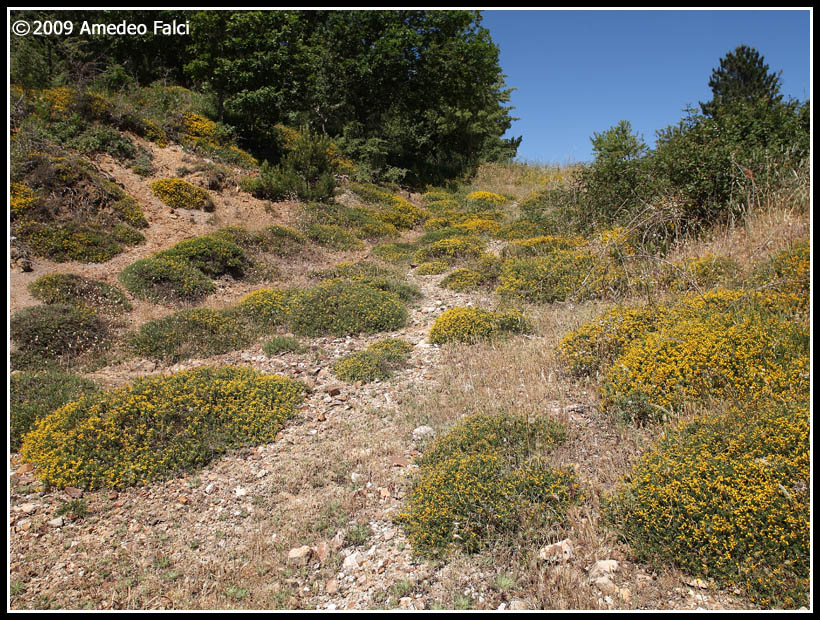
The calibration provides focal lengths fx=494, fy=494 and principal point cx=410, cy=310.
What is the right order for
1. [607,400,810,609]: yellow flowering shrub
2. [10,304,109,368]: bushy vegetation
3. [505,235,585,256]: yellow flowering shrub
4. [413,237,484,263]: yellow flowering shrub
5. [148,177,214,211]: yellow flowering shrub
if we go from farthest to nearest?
[148,177,214,211]: yellow flowering shrub, [413,237,484,263]: yellow flowering shrub, [505,235,585,256]: yellow flowering shrub, [10,304,109,368]: bushy vegetation, [607,400,810,609]: yellow flowering shrub

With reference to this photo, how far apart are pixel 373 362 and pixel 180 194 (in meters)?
10.3

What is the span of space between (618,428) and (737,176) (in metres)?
6.41

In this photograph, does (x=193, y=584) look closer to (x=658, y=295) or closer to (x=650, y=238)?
(x=658, y=295)

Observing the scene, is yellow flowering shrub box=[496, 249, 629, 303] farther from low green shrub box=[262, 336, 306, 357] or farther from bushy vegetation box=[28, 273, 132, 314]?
bushy vegetation box=[28, 273, 132, 314]

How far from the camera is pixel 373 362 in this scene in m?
6.49

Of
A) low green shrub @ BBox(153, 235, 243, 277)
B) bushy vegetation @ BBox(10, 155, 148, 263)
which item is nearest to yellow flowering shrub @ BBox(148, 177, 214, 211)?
bushy vegetation @ BBox(10, 155, 148, 263)

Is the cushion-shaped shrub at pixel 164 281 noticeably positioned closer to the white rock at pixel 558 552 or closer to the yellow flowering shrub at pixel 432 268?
the yellow flowering shrub at pixel 432 268

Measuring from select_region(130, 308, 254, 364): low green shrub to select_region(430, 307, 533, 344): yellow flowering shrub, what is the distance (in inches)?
119

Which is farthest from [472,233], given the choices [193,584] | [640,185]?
[193,584]

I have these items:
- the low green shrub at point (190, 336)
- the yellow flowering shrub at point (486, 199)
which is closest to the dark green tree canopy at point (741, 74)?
the yellow flowering shrub at point (486, 199)

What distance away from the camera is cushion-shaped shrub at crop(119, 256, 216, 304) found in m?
9.36

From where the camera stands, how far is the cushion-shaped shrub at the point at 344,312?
317 inches

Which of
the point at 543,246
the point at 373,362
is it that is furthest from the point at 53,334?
the point at 543,246

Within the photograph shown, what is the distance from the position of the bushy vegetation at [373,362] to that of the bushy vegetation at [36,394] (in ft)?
9.84
